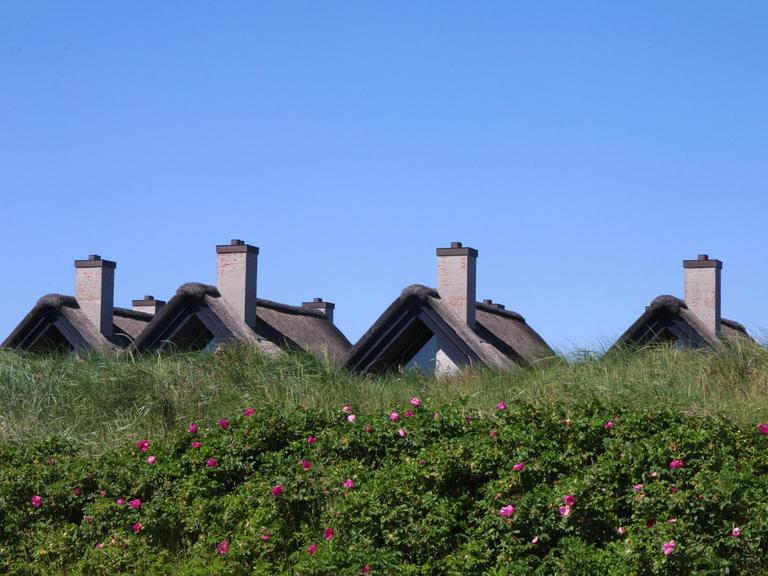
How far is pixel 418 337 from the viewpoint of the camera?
2145cm

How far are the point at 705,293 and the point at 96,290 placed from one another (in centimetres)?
1250

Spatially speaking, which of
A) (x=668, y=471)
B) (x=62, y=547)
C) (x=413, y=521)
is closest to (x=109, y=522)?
(x=62, y=547)

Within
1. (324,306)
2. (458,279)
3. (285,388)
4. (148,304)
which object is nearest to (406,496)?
(285,388)

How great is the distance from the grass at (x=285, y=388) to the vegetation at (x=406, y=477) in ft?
0.11

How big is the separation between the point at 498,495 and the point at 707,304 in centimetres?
1579

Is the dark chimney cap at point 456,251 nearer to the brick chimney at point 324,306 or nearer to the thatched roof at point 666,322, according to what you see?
the thatched roof at point 666,322

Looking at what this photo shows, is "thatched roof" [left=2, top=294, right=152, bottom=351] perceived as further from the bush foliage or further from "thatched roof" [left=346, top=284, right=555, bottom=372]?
the bush foliage

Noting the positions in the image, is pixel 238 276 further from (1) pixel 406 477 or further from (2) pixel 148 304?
(1) pixel 406 477

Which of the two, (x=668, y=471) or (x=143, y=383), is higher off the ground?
(x=143, y=383)

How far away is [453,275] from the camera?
21344 millimetres

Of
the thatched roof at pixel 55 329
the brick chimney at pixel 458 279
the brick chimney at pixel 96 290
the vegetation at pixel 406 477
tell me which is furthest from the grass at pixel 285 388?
the brick chimney at pixel 96 290

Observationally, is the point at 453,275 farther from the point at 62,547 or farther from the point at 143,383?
the point at 62,547

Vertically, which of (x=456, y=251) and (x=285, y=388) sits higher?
(x=456, y=251)

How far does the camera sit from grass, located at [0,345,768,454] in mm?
11023
